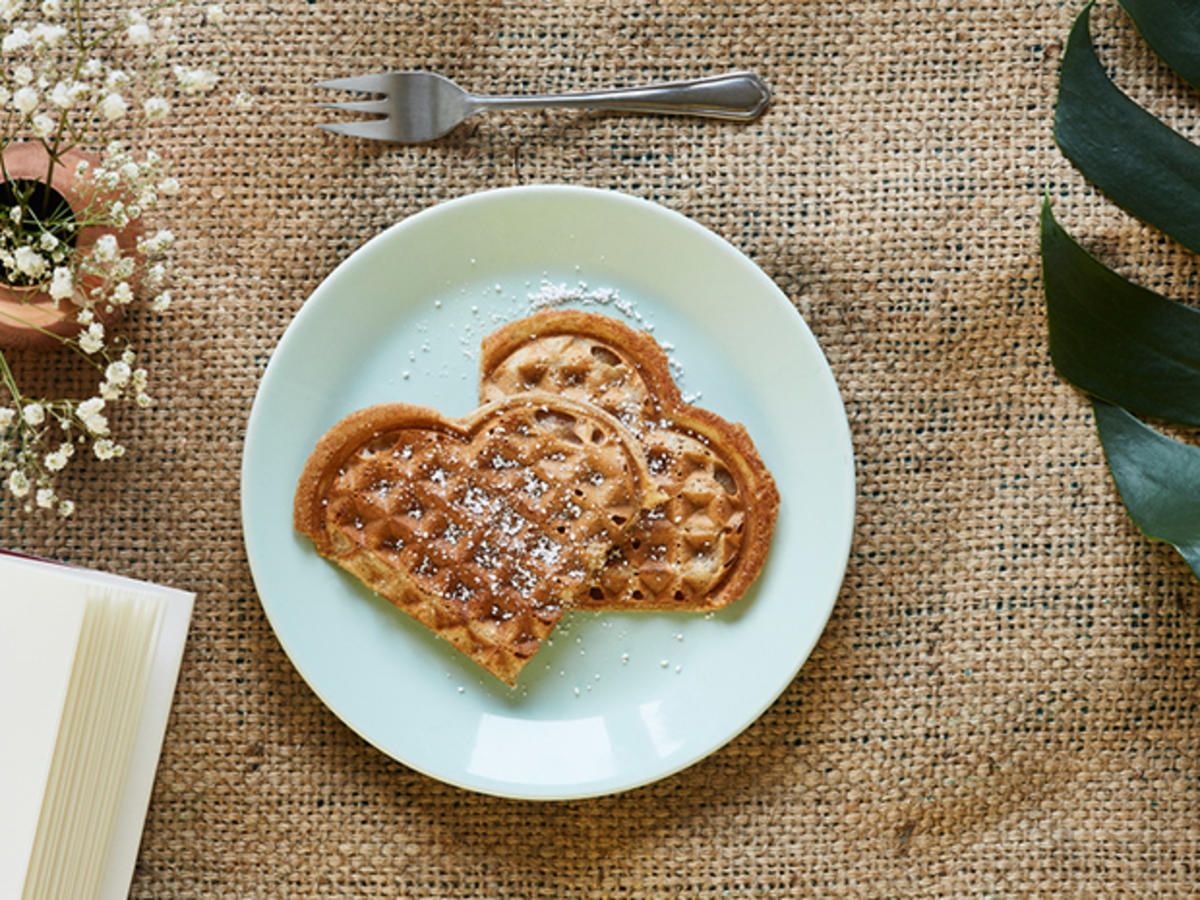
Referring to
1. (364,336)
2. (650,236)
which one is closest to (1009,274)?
(650,236)

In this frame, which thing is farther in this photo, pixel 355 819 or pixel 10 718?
pixel 355 819

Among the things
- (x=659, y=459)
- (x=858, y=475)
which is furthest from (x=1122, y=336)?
Result: (x=659, y=459)

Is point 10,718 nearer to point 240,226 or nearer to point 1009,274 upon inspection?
point 240,226

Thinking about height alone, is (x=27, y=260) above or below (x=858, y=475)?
above

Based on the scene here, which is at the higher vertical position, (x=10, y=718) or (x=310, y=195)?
(x=310, y=195)

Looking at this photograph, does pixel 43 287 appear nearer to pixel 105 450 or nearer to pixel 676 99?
pixel 105 450
